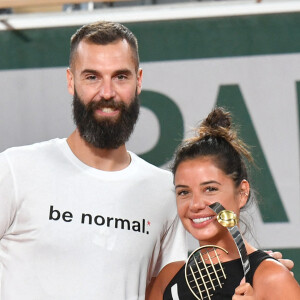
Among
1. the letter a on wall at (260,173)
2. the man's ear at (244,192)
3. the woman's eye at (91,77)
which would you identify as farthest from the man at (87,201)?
the letter a on wall at (260,173)

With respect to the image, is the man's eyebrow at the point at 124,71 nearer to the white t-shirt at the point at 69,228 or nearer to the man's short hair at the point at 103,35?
the man's short hair at the point at 103,35

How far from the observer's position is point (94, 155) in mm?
2828

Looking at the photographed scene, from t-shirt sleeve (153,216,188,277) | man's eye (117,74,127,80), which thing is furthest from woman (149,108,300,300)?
man's eye (117,74,127,80)

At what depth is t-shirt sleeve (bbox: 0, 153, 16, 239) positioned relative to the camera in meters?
2.66

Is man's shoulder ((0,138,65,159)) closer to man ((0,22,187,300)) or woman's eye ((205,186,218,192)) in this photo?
man ((0,22,187,300))

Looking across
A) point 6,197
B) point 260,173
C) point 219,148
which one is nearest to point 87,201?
point 6,197

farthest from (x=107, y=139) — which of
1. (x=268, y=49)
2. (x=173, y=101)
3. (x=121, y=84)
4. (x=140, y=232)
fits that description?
(x=268, y=49)

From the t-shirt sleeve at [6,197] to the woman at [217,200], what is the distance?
0.63 metres

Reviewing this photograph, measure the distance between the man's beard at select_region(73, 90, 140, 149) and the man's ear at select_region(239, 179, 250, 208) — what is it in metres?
0.49

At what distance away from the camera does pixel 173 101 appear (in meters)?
4.04

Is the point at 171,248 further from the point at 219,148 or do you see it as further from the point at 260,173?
Answer: the point at 260,173

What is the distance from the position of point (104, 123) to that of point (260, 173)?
1.48 meters

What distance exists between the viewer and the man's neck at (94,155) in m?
2.82

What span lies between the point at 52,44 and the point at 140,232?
1.70 m
